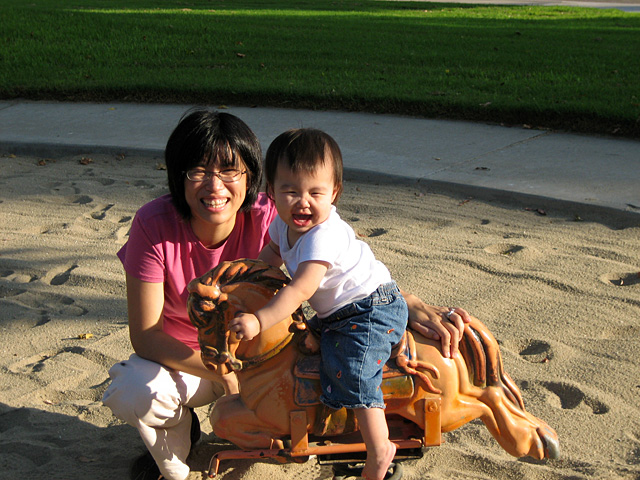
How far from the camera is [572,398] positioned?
2939mm

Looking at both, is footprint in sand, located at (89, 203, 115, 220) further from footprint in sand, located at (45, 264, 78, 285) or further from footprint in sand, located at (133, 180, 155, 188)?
footprint in sand, located at (45, 264, 78, 285)

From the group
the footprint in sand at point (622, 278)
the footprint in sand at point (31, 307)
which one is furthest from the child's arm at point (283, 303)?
the footprint in sand at point (622, 278)

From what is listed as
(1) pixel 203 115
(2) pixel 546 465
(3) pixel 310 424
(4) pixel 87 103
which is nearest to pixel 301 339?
(3) pixel 310 424

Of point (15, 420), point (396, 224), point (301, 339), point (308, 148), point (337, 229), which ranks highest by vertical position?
point (308, 148)

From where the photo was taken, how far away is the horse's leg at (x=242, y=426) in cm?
218

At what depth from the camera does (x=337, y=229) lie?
210 centimetres

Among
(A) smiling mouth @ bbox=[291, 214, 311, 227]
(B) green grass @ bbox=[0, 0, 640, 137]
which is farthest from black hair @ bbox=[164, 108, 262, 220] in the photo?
(B) green grass @ bbox=[0, 0, 640, 137]

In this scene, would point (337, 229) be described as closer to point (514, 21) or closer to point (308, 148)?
point (308, 148)

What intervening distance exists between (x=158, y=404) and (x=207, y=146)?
0.89 m

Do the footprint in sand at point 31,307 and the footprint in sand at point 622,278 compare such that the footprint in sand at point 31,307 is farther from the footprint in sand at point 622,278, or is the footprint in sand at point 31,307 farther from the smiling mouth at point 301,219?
the footprint in sand at point 622,278

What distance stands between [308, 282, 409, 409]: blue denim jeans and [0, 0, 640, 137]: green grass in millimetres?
4903

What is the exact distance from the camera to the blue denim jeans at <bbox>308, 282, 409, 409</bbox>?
206 centimetres

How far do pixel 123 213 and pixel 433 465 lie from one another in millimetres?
3087

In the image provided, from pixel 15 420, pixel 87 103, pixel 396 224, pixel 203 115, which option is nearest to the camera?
pixel 203 115
